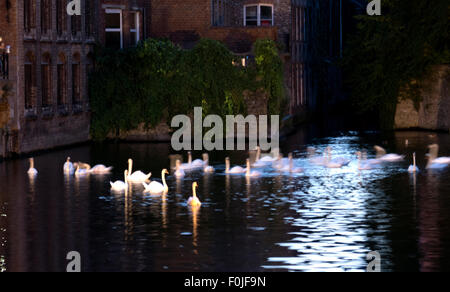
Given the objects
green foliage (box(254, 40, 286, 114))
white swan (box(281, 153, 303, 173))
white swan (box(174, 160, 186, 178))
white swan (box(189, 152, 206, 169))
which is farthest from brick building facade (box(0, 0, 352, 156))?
white swan (box(281, 153, 303, 173))

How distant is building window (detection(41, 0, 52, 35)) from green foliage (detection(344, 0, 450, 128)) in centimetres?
1612

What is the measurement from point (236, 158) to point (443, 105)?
52.1 ft

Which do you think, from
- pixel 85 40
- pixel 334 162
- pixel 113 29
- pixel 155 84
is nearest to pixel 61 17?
pixel 85 40

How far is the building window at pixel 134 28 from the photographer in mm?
53281

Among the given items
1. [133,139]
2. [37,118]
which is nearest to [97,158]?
[37,118]

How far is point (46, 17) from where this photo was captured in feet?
142

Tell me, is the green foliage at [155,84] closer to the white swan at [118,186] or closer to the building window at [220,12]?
the building window at [220,12]

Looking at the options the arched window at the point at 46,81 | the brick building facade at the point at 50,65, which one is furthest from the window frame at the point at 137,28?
the arched window at the point at 46,81

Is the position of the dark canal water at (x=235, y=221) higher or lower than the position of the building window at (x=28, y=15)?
lower

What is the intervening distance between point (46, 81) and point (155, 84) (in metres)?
5.56

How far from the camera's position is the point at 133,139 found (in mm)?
48562

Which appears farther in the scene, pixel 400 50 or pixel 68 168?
pixel 400 50

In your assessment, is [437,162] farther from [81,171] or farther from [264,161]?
[81,171]
